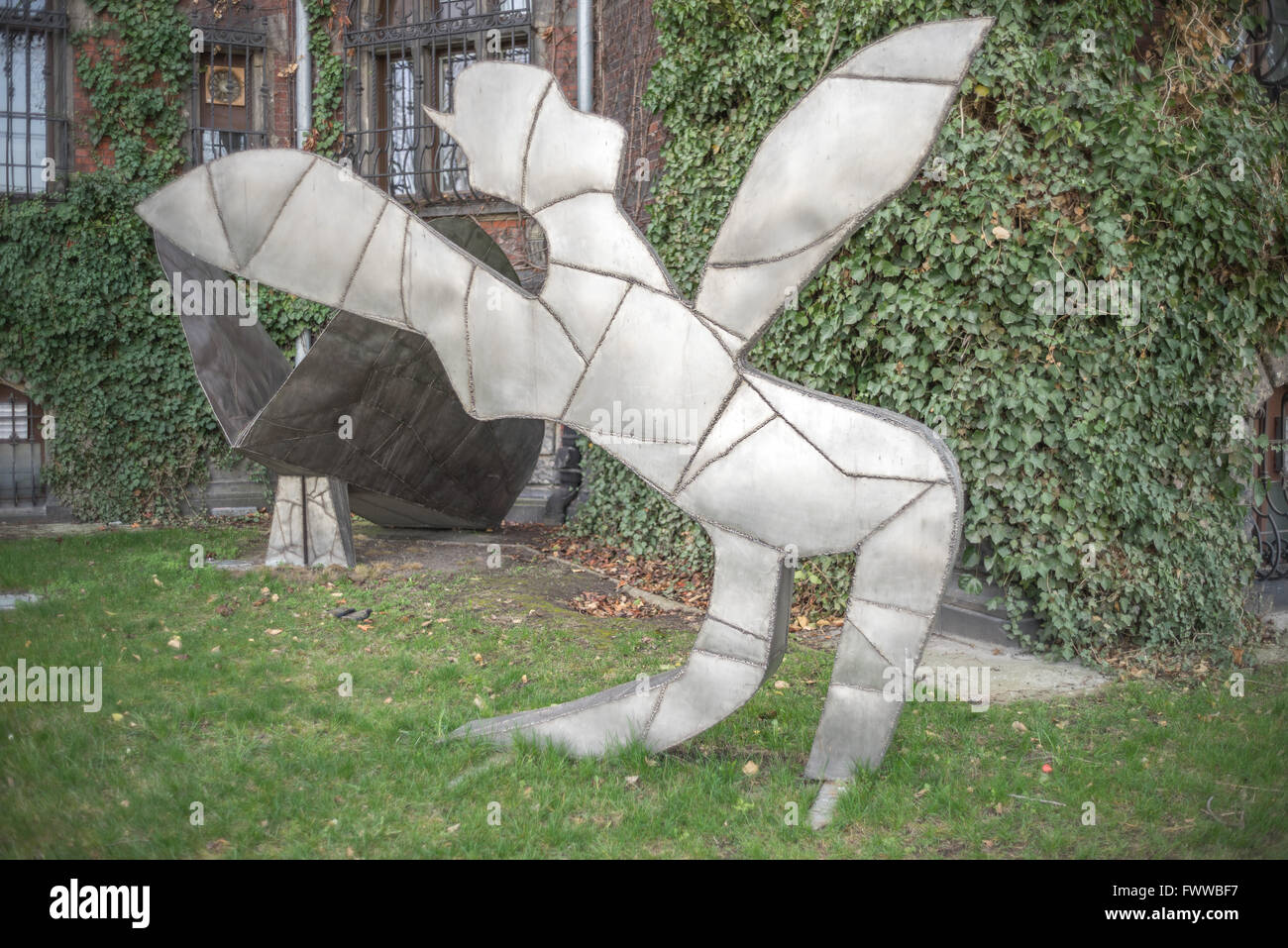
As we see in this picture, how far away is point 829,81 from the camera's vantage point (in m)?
3.60

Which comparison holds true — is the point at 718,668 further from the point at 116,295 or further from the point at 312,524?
the point at 116,295

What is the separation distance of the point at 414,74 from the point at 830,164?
10.2 meters

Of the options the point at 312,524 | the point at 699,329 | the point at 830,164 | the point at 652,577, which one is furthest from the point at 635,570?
the point at 830,164

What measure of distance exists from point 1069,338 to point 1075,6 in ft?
6.98

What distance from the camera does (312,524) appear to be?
28.0ft

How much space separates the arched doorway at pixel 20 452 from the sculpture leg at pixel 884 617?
38.8 feet

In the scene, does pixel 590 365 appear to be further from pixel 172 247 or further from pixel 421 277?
pixel 172 247

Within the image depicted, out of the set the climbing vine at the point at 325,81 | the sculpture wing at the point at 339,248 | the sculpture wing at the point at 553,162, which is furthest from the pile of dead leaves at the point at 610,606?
the climbing vine at the point at 325,81

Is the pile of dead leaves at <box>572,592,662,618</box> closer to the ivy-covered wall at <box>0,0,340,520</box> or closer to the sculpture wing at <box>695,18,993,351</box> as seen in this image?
the sculpture wing at <box>695,18,993,351</box>

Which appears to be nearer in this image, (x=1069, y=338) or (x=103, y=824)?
(x=103, y=824)

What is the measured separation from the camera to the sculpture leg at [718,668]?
12.8ft

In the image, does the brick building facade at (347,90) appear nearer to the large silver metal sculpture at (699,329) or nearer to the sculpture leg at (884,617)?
the large silver metal sculpture at (699,329)

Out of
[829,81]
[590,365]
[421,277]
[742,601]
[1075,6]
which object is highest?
[1075,6]
